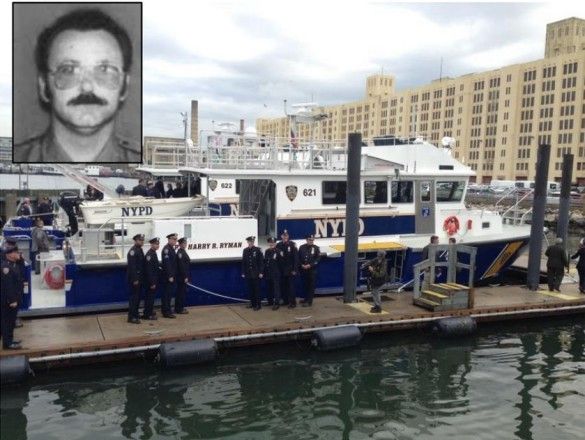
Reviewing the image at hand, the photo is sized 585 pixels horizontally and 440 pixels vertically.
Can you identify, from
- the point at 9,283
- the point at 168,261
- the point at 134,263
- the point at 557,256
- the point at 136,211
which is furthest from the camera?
the point at 557,256

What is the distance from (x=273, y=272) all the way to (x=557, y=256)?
698cm

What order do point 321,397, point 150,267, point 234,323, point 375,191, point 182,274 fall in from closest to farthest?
point 321,397 < point 150,267 < point 234,323 < point 182,274 < point 375,191

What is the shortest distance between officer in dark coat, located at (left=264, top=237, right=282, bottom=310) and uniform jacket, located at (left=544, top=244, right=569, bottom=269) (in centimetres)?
673

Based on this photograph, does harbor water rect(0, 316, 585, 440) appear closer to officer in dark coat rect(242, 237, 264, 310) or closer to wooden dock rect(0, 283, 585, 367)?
wooden dock rect(0, 283, 585, 367)

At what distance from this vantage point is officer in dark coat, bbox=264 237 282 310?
36.5ft

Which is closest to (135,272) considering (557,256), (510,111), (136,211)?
(136,211)

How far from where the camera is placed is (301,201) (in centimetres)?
1279

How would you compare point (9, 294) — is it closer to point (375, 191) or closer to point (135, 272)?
point (135, 272)

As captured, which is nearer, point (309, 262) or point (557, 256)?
point (309, 262)

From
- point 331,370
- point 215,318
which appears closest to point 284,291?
point 215,318

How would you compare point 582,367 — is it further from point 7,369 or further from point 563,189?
point 7,369

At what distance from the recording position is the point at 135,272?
990cm

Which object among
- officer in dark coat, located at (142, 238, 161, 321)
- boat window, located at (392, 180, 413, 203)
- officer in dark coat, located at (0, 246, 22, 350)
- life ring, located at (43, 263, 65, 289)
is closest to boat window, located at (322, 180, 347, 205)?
boat window, located at (392, 180, 413, 203)

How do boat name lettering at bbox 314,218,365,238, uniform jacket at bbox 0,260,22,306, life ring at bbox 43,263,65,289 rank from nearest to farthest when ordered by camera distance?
uniform jacket at bbox 0,260,22,306, life ring at bbox 43,263,65,289, boat name lettering at bbox 314,218,365,238
